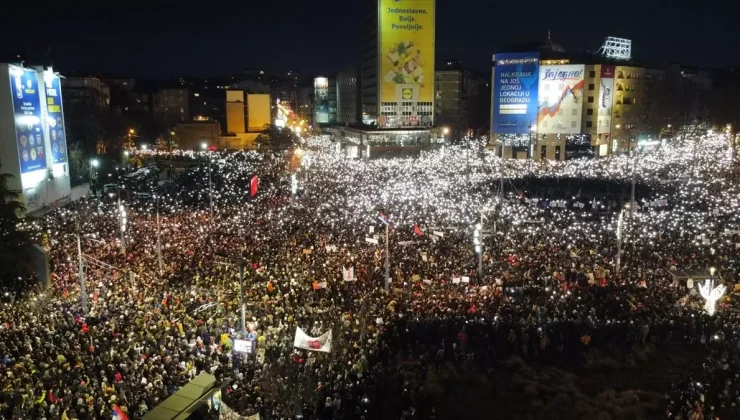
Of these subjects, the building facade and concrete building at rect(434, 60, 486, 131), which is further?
concrete building at rect(434, 60, 486, 131)

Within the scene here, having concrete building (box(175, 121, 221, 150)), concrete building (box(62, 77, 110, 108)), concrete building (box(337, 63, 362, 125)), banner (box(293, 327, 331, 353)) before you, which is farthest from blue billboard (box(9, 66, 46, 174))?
concrete building (box(337, 63, 362, 125))

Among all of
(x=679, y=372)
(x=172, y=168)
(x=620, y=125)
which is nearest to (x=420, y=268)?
(x=679, y=372)

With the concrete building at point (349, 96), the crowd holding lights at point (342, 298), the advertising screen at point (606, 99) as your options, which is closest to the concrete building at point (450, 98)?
the concrete building at point (349, 96)

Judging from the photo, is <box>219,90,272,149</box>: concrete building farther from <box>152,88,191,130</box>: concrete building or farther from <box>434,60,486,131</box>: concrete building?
<box>434,60,486,131</box>: concrete building

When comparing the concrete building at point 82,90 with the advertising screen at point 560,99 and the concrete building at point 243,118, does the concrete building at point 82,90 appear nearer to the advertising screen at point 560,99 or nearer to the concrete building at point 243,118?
the concrete building at point 243,118

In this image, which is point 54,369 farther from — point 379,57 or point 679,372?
point 379,57
